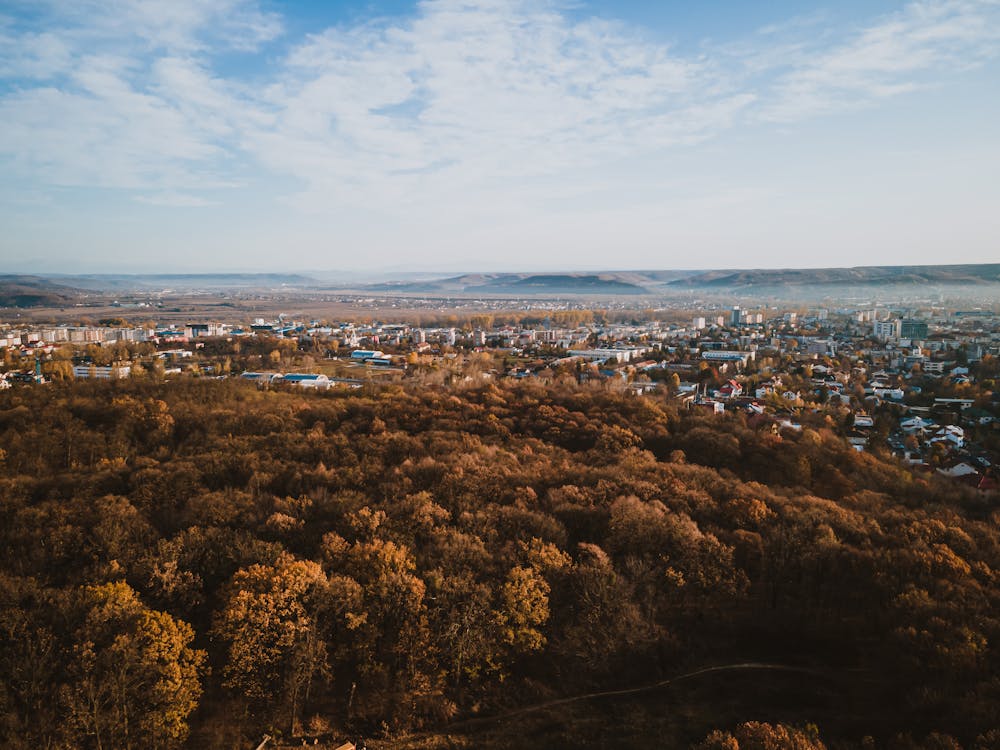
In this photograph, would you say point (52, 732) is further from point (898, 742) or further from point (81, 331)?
point (81, 331)

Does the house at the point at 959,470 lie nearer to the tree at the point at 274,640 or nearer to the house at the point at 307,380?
the tree at the point at 274,640

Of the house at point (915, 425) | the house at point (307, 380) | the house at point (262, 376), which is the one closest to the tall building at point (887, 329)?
the house at point (915, 425)

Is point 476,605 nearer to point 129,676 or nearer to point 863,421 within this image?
point 129,676

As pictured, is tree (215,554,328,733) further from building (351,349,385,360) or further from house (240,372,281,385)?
building (351,349,385,360)

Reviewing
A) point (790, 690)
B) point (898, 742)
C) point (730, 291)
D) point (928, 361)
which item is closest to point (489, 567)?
point (790, 690)

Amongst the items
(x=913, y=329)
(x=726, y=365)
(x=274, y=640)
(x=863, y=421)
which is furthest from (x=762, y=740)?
(x=913, y=329)
